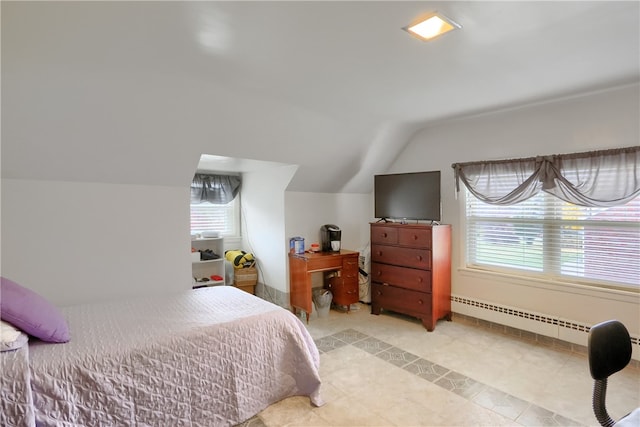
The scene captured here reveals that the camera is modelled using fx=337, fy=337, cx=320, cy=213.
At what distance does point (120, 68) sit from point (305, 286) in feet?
8.98

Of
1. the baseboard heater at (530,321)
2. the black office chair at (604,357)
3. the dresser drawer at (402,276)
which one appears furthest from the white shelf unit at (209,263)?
the black office chair at (604,357)

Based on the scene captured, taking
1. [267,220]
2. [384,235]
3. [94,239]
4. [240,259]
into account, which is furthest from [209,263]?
[384,235]

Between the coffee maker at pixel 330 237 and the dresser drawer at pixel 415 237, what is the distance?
0.85 m

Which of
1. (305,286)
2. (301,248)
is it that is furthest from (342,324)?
(301,248)

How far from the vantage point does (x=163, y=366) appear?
1863 millimetres

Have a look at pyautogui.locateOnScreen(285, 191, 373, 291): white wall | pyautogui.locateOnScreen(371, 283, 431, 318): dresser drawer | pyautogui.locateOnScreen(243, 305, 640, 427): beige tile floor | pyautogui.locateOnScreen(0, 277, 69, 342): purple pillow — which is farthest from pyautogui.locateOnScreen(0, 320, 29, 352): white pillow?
pyautogui.locateOnScreen(371, 283, 431, 318): dresser drawer

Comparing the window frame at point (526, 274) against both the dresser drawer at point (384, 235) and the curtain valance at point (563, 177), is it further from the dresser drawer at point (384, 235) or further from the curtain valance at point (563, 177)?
the dresser drawer at point (384, 235)

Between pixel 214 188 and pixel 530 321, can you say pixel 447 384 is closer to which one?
pixel 530 321

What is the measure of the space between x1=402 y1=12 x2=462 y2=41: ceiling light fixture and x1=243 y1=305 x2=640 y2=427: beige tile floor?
2.28 metres

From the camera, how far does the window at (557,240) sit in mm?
2828

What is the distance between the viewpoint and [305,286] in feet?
12.8

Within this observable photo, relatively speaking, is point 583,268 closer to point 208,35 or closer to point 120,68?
point 208,35

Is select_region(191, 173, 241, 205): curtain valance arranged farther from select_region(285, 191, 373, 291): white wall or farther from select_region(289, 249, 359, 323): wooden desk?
select_region(289, 249, 359, 323): wooden desk

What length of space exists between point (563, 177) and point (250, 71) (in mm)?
2818
